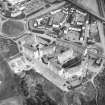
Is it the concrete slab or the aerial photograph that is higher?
the concrete slab

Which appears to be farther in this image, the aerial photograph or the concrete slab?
the concrete slab

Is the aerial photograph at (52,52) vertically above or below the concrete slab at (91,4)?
below

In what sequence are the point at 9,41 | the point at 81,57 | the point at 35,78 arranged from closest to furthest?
1. the point at 35,78
2. the point at 81,57
3. the point at 9,41

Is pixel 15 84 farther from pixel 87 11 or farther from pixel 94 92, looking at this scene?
pixel 87 11

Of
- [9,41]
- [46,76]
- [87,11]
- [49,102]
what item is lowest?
[49,102]

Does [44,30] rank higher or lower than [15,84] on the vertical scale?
higher

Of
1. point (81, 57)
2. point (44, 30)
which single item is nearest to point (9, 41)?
point (44, 30)

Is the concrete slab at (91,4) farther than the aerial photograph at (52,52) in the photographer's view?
Yes

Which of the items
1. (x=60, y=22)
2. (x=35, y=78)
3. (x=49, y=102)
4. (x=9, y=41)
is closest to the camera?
(x=49, y=102)
